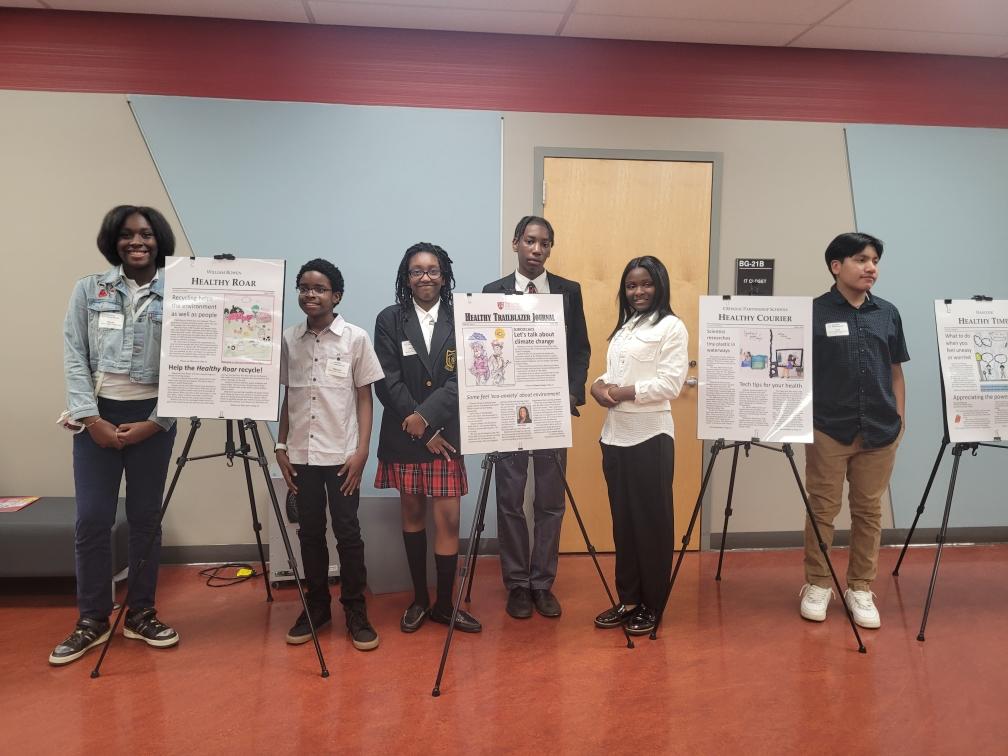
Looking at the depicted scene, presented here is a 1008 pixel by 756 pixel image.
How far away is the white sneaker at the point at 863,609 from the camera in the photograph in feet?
9.97

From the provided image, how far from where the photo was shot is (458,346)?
2559 millimetres

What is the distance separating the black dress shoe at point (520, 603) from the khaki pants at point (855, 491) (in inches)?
54.5

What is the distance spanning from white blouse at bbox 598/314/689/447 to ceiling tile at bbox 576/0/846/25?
1856 millimetres

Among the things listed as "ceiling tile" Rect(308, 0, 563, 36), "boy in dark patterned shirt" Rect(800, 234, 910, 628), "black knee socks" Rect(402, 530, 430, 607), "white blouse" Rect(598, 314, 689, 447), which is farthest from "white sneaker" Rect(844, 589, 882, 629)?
"ceiling tile" Rect(308, 0, 563, 36)

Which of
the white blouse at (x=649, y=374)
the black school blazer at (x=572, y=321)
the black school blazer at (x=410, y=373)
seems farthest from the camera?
the black school blazer at (x=572, y=321)

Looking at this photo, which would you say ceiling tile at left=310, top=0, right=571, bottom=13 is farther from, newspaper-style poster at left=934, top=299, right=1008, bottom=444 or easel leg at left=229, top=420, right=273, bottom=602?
newspaper-style poster at left=934, top=299, right=1008, bottom=444

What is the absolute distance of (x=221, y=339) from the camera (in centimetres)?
262

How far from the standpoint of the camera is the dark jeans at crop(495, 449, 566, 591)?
320 centimetres

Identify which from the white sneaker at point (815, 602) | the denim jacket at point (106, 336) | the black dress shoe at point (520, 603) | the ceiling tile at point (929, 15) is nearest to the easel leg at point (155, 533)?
the denim jacket at point (106, 336)

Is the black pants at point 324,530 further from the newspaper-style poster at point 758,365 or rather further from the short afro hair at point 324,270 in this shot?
the newspaper-style poster at point 758,365

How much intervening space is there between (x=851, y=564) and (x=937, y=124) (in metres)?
2.94

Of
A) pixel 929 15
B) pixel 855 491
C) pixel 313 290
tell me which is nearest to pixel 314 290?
pixel 313 290

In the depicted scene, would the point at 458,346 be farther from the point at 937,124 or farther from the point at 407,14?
the point at 937,124

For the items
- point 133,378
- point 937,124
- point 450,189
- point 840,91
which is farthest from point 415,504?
point 937,124
